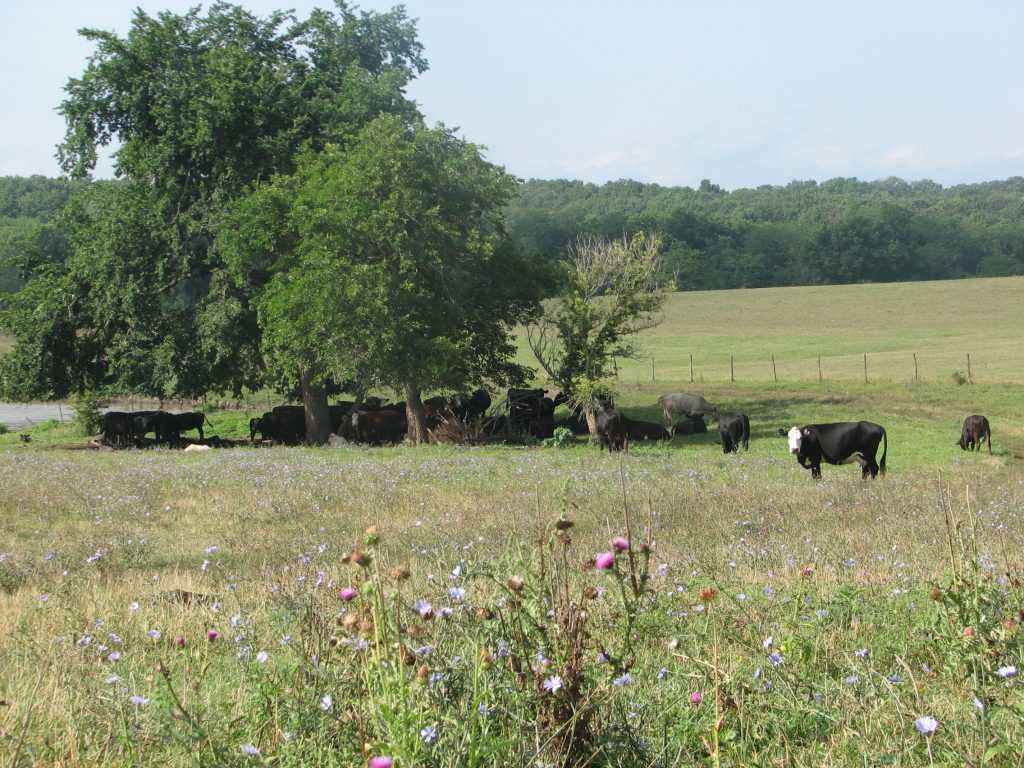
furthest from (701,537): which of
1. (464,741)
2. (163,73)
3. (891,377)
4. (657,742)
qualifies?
(891,377)

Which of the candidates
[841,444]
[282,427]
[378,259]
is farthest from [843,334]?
[841,444]

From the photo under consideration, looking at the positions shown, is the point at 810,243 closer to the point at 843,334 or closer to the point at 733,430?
Answer: the point at 843,334

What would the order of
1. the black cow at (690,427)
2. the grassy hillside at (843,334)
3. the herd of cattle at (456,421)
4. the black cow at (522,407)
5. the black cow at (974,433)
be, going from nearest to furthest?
1. the black cow at (974,433)
2. the herd of cattle at (456,421)
3. the black cow at (690,427)
4. the black cow at (522,407)
5. the grassy hillside at (843,334)

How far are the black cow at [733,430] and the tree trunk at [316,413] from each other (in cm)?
1378

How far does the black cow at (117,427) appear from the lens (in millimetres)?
34844

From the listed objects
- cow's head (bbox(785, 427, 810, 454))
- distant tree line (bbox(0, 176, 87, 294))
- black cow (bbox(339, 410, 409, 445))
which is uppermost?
distant tree line (bbox(0, 176, 87, 294))

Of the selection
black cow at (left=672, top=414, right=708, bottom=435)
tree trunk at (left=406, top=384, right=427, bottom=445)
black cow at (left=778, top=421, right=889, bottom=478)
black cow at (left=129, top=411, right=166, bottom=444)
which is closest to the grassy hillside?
black cow at (left=672, top=414, right=708, bottom=435)

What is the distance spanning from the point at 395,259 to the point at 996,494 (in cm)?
1957

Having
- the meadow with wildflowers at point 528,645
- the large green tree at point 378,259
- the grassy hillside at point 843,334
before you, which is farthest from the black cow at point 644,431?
the meadow with wildflowers at point 528,645

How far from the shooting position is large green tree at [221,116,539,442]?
28.5 m

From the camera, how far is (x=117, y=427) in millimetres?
35000

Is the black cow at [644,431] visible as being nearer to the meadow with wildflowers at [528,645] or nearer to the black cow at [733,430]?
the black cow at [733,430]

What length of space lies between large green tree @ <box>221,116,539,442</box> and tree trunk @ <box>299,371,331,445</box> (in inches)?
91.8

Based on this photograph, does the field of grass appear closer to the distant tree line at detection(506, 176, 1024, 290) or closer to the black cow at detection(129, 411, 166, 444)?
the black cow at detection(129, 411, 166, 444)
